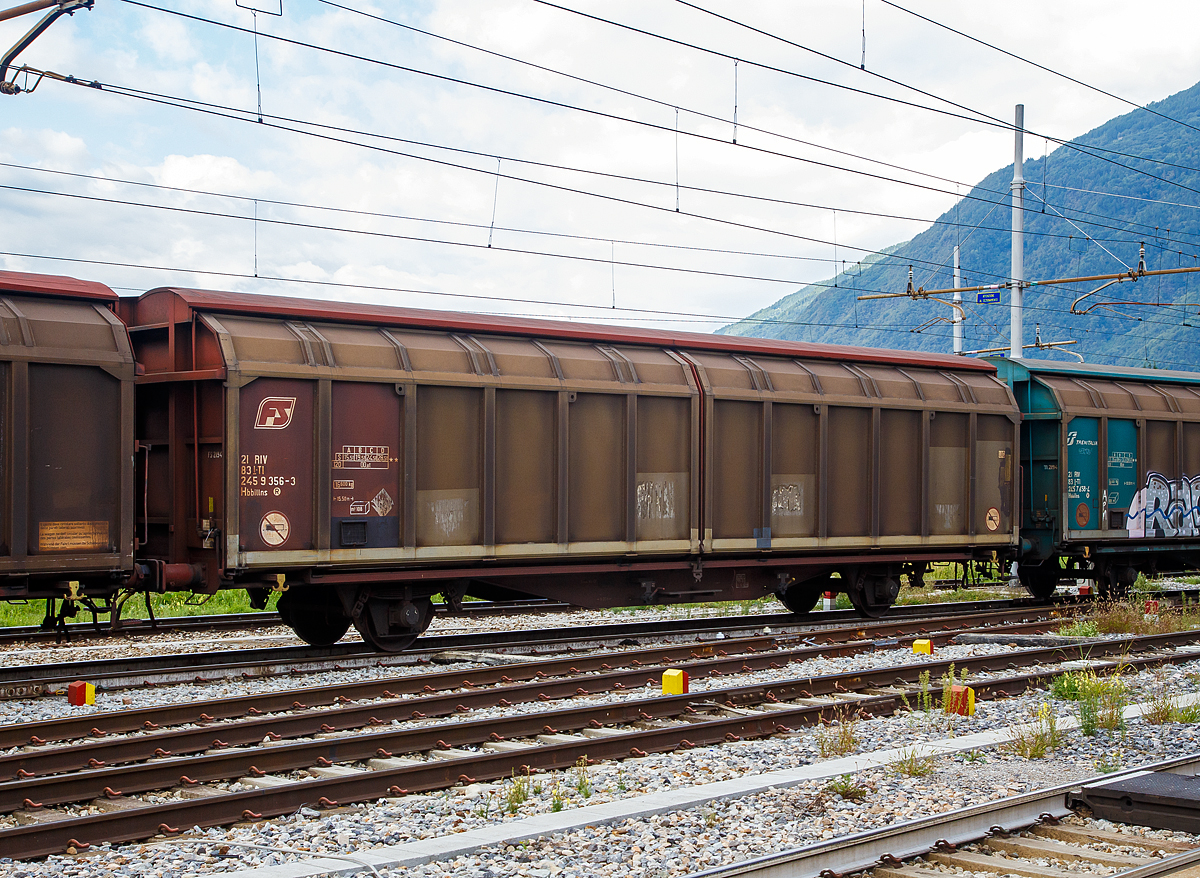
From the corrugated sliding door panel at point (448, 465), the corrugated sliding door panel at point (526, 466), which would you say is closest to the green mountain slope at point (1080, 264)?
the corrugated sliding door panel at point (526, 466)

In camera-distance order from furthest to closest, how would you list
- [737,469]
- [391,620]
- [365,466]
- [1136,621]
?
[1136,621], [737,469], [391,620], [365,466]

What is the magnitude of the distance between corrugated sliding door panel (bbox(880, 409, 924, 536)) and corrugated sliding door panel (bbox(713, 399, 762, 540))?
7.26 ft

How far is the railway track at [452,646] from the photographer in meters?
10.5

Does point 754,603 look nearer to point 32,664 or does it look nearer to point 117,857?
point 32,664

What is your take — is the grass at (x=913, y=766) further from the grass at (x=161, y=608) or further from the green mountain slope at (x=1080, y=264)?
the green mountain slope at (x=1080, y=264)

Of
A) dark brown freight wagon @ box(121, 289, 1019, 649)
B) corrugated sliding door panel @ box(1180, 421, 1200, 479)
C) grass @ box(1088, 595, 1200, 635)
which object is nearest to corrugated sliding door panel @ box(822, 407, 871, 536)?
dark brown freight wagon @ box(121, 289, 1019, 649)

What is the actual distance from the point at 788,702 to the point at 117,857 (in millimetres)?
5926

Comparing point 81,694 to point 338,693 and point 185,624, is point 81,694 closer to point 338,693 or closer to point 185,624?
point 338,693

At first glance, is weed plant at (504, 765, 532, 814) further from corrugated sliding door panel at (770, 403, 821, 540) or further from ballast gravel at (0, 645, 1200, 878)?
corrugated sliding door panel at (770, 403, 821, 540)

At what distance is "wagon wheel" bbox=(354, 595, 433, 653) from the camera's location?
40.0ft

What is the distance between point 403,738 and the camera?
7.89 metres

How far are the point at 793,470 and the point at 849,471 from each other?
103 centimetres

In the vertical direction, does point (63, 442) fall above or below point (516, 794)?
above

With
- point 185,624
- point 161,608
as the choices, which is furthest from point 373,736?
point 161,608
